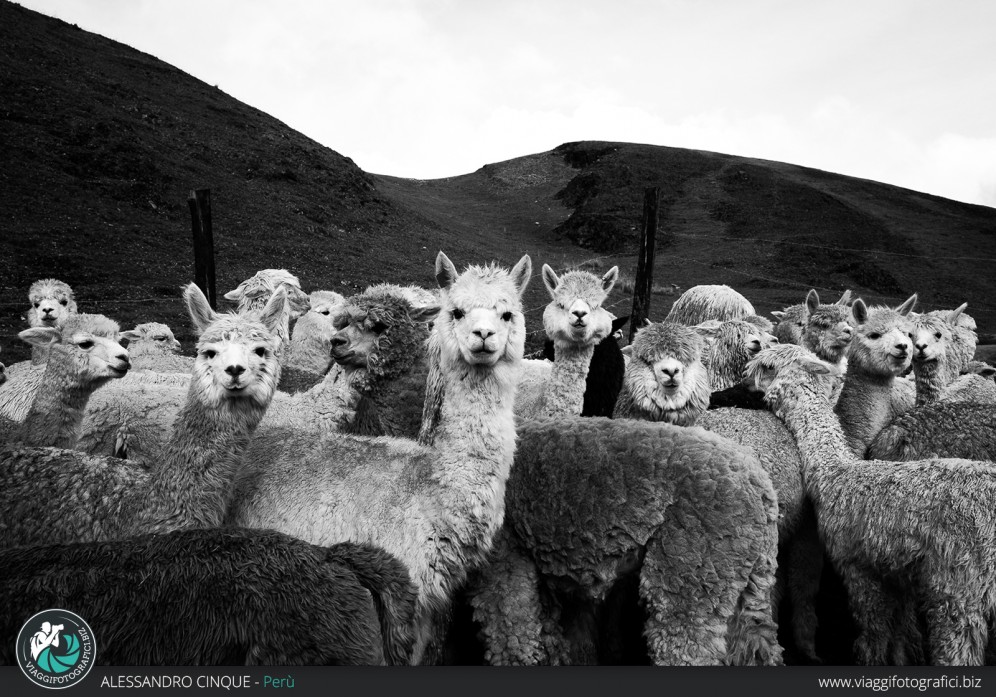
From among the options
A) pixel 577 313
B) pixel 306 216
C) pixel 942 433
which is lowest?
pixel 942 433

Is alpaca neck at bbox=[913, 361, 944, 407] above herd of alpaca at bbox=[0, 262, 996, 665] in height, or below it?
above

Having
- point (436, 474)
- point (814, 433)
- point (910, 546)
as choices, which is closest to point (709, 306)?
point (814, 433)

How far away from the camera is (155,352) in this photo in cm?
902

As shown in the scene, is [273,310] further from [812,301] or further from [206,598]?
[812,301]

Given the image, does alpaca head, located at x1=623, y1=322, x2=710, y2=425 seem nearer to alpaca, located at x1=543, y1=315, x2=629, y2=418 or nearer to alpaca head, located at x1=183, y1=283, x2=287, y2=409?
alpaca, located at x1=543, y1=315, x2=629, y2=418

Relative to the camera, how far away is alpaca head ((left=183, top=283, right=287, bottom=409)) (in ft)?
13.3

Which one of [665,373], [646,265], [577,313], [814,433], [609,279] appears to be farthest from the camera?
[646,265]

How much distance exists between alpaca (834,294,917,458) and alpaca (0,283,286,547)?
486 cm

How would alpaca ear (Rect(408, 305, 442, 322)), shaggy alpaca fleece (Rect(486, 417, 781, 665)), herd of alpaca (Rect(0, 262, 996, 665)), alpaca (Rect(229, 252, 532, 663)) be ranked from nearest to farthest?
1. herd of alpaca (Rect(0, 262, 996, 665))
2. alpaca (Rect(229, 252, 532, 663))
3. shaggy alpaca fleece (Rect(486, 417, 781, 665))
4. alpaca ear (Rect(408, 305, 442, 322))

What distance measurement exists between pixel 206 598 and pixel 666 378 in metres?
3.75

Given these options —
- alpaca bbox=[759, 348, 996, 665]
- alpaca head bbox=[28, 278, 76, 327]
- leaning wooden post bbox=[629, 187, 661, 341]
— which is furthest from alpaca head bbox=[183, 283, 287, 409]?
leaning wooden post bbox=[629, 187, 661, 341]

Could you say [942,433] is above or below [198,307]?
below

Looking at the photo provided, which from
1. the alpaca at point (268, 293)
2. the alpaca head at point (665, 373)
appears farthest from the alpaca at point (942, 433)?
the alpaca at point (268, 293)

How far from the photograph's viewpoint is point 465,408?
419cm
